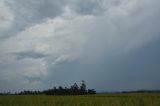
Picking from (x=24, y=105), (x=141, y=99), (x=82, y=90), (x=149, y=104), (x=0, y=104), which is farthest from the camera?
(x=82, y=90)

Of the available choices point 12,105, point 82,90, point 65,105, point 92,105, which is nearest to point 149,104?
point 92,105

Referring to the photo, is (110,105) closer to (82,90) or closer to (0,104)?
(0,104)

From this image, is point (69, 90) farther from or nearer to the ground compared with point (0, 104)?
farther from the ground

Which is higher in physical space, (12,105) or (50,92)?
(50,92)

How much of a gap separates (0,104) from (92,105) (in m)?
7.77

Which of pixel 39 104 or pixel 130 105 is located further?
pixel 39 104

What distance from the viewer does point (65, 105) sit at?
22.2 m

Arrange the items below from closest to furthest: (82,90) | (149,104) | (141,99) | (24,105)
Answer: (149,104) → (141,99) → (24,105) → (82,90)

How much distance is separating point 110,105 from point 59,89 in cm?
7253

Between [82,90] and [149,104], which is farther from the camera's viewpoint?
[82,90]

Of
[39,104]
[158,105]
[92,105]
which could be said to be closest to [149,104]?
[158,105]

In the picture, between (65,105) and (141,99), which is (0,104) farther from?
(141,99)

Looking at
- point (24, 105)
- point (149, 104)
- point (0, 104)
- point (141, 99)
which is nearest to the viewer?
point (149, 104)

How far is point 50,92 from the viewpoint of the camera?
94.4m
